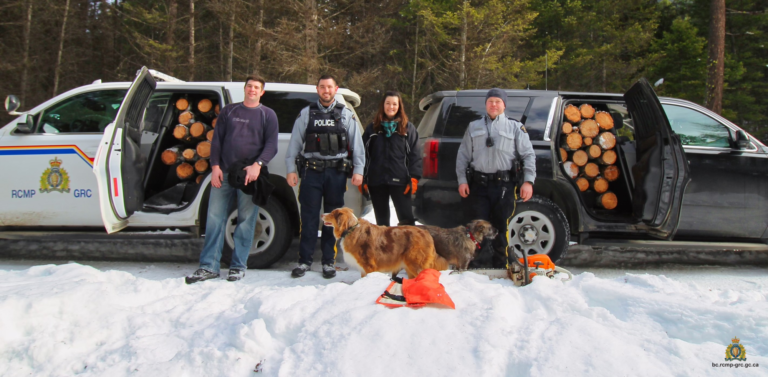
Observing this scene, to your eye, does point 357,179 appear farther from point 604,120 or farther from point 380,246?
point 604,120

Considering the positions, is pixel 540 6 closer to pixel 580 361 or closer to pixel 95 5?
pixel 580 361

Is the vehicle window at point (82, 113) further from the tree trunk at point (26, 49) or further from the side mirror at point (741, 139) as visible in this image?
the tree trunk at point (26, 49)

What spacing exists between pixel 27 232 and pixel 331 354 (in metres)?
4.08

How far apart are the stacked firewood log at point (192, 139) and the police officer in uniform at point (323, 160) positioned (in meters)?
1.55

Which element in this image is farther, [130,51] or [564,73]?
[130,51]

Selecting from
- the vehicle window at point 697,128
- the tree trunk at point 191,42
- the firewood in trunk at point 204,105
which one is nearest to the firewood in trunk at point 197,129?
the firewood in trunk at point 204,105

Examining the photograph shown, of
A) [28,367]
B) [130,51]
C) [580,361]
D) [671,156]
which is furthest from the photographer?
[130,51]

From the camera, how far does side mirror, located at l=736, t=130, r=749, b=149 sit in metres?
4.45

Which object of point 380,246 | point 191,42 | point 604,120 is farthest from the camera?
point 191,42

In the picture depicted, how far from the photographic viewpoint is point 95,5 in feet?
69.5

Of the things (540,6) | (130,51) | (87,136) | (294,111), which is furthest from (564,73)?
(130,51)

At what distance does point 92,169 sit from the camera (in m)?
4.35

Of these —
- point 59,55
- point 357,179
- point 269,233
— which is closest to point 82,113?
point 269,233

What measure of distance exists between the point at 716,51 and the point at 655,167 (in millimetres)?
10556
